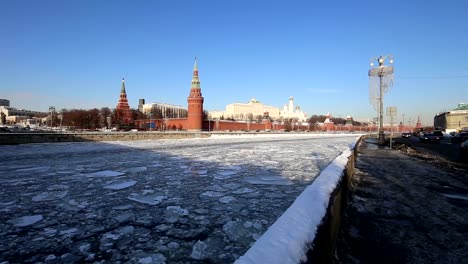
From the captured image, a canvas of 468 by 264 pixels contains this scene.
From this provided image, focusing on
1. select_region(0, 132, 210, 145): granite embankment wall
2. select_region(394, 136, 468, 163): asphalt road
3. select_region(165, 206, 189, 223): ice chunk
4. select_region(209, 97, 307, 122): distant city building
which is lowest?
select_region(394, 136, 468, 163): asphalt road

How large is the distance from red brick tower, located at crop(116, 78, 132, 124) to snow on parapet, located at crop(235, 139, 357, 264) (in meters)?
80.2

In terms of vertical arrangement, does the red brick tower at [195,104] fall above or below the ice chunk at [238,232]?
above

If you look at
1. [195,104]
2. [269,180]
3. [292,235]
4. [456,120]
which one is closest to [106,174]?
[269,180]

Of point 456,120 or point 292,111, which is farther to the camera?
point 292,111

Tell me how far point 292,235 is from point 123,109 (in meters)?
85.2

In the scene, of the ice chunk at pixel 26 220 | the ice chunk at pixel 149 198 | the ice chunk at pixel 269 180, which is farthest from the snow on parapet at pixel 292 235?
the ice chunk at pixel 26 220

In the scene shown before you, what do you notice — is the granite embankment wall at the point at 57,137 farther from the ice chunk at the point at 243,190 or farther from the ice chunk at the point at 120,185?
the ice chunk at the point at 243,190

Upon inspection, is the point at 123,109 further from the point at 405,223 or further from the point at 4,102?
the point at 4,102

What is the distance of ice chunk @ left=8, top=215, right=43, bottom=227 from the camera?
11.8ft

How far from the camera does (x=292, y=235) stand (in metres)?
2.52

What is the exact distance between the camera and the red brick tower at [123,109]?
261 ft

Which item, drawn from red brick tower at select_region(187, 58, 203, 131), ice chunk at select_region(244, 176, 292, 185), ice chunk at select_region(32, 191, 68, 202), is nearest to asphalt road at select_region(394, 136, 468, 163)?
ice chunk at select_region(244, 176, 292, 185)

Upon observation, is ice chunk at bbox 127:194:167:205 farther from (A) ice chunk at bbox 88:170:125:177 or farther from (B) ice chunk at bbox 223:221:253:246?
(A) ice chunk at bbox 88:170:125:177

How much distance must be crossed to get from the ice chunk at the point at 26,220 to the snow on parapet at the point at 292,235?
2.93 m
